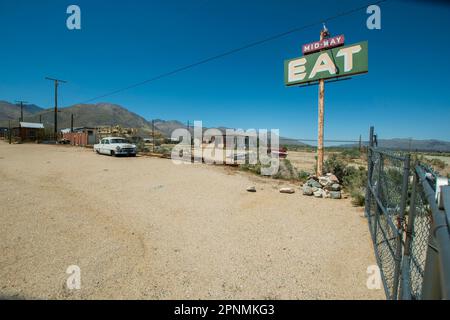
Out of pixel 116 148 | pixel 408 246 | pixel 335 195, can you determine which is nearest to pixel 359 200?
pixel 335 195

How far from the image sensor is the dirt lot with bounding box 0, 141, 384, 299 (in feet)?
10.0

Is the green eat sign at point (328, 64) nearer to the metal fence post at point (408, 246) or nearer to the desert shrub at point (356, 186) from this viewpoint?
the desert shrub at point (356, 186)

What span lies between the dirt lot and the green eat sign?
17.5ft

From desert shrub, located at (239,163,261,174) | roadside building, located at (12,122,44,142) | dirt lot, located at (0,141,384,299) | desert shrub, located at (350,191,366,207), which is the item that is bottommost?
dirt lot, located at (0,141,384,299)

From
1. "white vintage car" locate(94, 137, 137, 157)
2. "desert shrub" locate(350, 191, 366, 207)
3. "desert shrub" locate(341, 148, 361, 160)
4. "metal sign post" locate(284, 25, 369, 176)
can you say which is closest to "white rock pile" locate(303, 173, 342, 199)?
"desert shrub" locate(350, 191, 366, 207)

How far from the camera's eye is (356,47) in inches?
356

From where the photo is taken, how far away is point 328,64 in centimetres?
972

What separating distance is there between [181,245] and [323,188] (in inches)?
238

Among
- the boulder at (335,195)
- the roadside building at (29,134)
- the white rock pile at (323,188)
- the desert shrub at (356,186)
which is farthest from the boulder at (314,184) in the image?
the roadside building at (29,134)

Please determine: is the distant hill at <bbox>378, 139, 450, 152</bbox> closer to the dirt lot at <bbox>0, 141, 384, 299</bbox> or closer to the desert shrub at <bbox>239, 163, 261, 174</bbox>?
the dirt lot at <bbox>0, 141, 384, 299</bbox>

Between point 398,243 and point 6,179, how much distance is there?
1270cm
